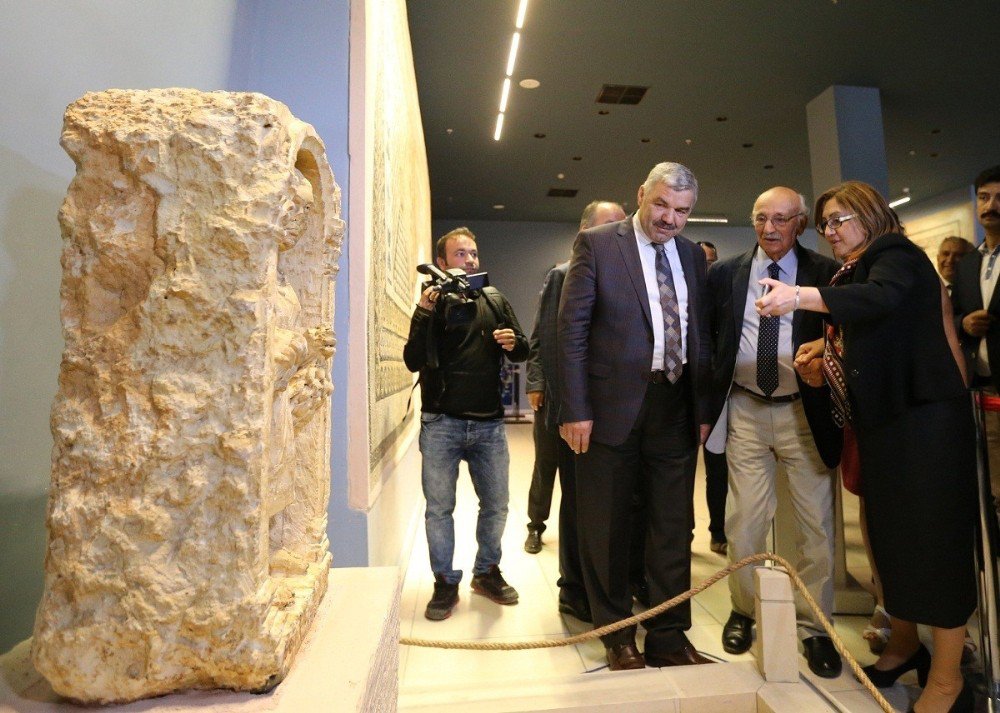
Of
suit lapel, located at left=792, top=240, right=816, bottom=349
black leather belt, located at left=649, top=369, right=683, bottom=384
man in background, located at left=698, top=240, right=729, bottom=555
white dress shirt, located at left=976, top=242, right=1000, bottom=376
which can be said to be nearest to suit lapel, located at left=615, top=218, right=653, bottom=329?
black leather belt, located at left=649, top=369, right=683, bottom=384

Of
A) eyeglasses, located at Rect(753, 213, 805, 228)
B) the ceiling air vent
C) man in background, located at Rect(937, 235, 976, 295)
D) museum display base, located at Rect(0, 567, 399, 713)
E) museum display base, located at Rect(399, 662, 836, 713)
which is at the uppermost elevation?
the ceiling air vent

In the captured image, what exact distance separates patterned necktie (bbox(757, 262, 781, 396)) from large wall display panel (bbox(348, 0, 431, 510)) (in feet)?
5.28

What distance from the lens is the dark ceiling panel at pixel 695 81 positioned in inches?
200

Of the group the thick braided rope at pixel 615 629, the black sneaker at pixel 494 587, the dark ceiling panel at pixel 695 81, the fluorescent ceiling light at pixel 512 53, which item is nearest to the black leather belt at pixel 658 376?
the thick braided rope at pixel 615 629

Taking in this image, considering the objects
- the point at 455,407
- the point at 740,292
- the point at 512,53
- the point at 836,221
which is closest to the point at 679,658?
the point at 455,407

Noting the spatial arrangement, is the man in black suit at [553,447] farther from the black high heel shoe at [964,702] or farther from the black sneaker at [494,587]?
the black high heel shoe at [964,702]

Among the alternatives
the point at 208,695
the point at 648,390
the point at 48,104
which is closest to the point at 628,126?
the point at 648,390

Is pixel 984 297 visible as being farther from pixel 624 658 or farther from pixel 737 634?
pixel 624 658

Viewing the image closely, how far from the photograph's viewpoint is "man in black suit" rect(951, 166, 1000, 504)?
2.61 m

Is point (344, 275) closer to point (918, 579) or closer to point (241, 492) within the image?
point (241, 492)

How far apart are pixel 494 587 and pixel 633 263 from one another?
68.8 inches

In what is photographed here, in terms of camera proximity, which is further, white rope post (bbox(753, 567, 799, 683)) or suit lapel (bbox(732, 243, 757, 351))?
suit lapel (bbox(732, 243, 757, 351))

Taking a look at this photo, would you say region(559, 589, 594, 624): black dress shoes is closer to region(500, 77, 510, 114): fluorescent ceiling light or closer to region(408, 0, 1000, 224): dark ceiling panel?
region(408, 0, 1000, 224): dark ceiling panel

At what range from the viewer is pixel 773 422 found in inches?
94.8
